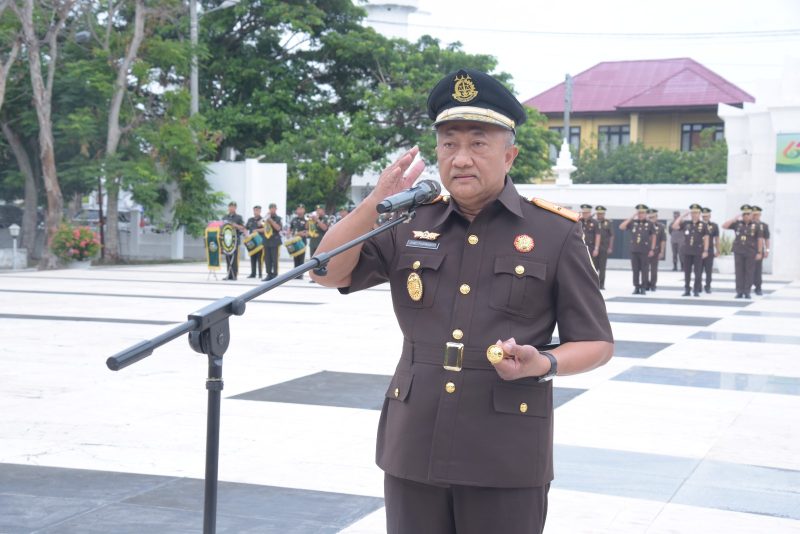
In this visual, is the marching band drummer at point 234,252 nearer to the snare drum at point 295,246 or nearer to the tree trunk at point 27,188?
the snare drum at point 295,246

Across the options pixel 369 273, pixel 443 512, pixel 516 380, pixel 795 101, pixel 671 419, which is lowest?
pixel 671 419

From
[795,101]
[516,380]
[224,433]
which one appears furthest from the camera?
[795,101]

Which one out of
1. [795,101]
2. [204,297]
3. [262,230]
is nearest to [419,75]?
[795,101]

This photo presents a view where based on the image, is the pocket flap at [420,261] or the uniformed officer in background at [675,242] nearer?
the pocket flap at [420,261]

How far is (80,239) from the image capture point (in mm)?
25875

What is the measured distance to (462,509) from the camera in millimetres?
2631

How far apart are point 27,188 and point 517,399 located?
28.6 m

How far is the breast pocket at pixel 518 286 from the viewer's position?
8.72 feet

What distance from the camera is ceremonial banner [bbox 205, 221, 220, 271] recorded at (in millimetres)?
22453

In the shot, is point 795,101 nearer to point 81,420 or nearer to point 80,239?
point 80,239

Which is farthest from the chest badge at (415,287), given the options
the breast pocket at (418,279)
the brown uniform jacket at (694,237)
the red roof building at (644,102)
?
the red roof building at (644,102)

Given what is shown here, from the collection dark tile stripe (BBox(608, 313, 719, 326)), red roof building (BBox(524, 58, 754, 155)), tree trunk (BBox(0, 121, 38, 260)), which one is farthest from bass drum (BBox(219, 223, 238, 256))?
red roof building (BBox(524, 58, 754, 155))

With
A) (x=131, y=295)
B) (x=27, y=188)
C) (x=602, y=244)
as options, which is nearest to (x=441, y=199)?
(x=131, y=295)

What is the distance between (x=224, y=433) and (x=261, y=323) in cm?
667
